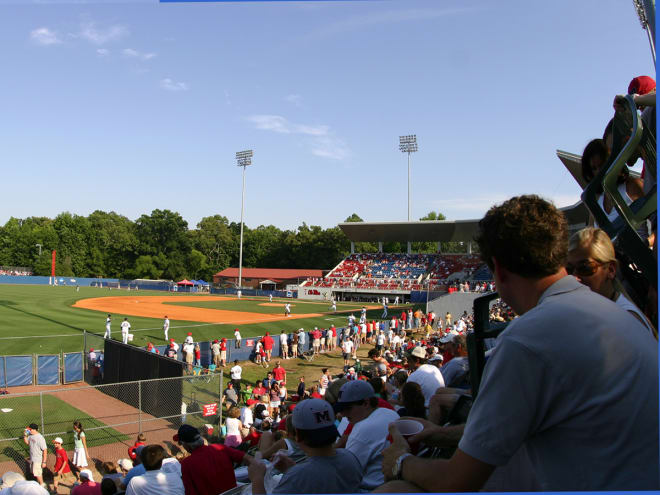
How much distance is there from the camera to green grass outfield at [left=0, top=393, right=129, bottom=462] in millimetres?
11592

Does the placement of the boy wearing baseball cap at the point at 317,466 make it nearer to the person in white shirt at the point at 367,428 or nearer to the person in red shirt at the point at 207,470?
the person in white shirt at the point at 367,428

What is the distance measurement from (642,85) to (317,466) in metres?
3.02

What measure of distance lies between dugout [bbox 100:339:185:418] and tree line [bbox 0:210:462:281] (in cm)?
6579

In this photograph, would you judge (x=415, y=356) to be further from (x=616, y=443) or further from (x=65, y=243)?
(x=65, y=243)

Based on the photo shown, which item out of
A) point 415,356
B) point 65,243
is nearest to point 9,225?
point 65,243

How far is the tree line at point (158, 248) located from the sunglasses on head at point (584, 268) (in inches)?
3147

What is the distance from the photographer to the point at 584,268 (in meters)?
2.25

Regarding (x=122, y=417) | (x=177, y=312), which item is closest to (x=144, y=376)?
(x=122, y=417)

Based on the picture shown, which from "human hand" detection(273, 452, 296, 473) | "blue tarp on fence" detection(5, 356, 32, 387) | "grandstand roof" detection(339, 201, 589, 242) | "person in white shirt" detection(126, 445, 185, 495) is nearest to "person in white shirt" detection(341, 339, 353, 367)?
"blue tarp on fence" detection(5, 356, 32, 387)

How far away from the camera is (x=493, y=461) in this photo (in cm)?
137

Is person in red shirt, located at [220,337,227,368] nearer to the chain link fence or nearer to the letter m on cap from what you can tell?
the chain link fence

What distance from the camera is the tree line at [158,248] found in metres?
84.5

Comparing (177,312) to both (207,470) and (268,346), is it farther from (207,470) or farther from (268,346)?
(207,470)

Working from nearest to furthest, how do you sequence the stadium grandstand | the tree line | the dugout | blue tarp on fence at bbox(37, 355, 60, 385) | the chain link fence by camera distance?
1. the chain link fence
2. the dugout
3. blue tarp on fence at bbox(37, 355, 60, 385)
4. the stadium grandstand
5. the tree line
